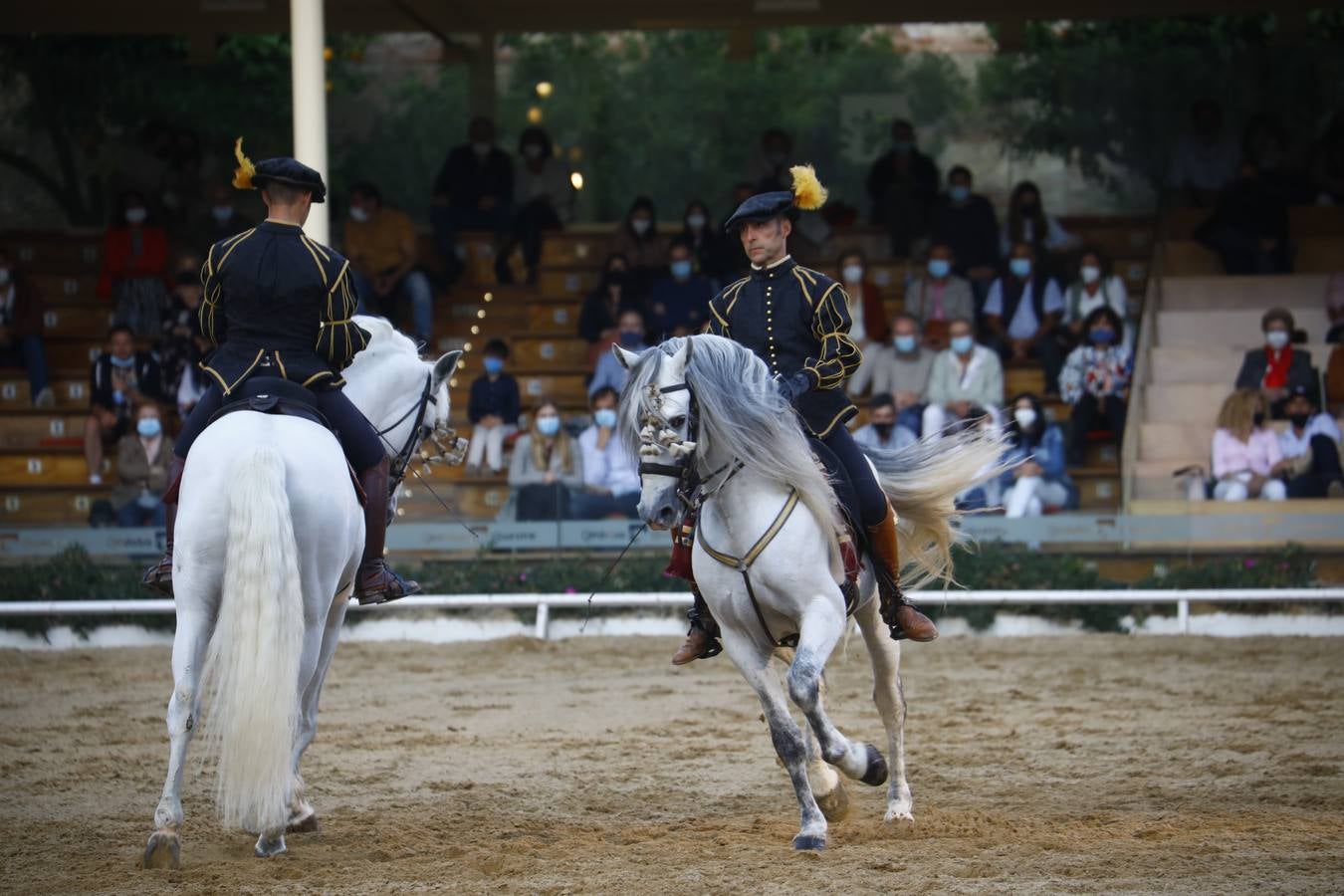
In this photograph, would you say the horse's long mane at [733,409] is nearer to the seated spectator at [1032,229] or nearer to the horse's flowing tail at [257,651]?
the horse's flowing tail at [257,651]

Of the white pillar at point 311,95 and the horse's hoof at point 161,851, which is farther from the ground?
the white pillar at point 311,95

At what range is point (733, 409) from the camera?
6.99 metres

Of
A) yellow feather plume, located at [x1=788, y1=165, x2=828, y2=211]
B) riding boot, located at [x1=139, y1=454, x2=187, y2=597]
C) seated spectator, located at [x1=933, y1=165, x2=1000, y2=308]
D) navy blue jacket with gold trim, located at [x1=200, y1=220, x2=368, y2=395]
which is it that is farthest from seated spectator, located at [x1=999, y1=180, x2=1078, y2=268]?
riding boot, located at [x1=139, y1=454, x2=187, y2=597]

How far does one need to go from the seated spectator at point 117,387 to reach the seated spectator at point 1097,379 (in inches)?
348

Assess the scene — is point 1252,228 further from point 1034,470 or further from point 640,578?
point 640,578

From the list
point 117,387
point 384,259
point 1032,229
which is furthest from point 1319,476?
point 117,387

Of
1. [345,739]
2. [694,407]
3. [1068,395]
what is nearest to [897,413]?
[1068,395]

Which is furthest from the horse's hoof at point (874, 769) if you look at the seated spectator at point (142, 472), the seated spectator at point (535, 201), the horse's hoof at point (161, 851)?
the seated spectator at point (535, 201)

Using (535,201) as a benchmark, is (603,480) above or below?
below

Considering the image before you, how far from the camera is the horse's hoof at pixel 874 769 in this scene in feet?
24.1

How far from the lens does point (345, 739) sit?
33.0 feet

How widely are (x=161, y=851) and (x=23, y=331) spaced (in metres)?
13.3

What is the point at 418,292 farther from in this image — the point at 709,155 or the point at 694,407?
the point at 694,407

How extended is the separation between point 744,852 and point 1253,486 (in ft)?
29.1
